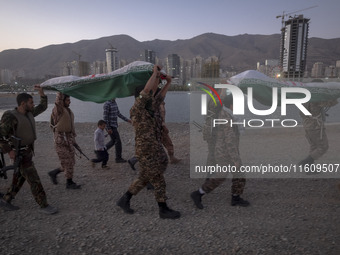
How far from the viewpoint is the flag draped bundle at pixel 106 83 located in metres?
4.09

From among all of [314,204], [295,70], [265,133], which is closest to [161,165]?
[314,204]

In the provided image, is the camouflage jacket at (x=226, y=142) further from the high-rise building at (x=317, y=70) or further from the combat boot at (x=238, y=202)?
the high-rise building at (x=317, y=70)

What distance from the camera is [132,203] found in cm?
397

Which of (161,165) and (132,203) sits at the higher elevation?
(161,165)

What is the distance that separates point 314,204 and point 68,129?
4403 mm

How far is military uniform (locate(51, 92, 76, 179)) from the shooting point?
436 centimetres

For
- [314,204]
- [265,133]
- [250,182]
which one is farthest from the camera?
A: [265,133]

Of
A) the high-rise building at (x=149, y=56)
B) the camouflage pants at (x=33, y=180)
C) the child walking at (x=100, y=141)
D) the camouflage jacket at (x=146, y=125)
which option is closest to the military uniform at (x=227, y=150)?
the camouflage jacket at (x=146, y=125)

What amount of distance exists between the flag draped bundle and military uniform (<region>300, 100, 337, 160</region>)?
3.41 m

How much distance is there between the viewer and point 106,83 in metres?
4.33

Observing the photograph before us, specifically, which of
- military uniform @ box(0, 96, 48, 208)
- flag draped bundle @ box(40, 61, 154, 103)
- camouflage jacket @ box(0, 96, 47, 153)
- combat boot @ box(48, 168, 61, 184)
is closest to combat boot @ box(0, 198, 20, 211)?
military uniform @ box(0, 96, 48, 208)

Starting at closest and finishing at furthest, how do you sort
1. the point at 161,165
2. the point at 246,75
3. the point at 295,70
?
the point at 161,165, the point at 246,75, the point at 295,70

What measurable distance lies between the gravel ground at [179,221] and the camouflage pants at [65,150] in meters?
0.45

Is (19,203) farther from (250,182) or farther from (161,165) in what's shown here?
(250,182)
